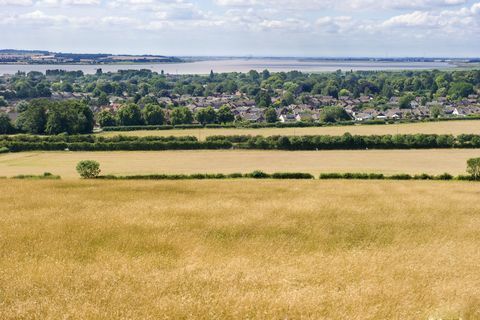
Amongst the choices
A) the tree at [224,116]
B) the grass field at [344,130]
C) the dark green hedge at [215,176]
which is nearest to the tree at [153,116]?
the grass field at [344,130]

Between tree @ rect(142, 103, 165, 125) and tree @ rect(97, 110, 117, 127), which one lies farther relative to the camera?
tree @ rect(142, 103, 165, 125)

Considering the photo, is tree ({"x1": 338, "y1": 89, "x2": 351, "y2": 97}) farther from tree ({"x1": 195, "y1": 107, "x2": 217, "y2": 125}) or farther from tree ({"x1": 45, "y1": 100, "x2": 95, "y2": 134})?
tree ({"x1": 45, "y1": 100, "x2": 95, "y2": 134})

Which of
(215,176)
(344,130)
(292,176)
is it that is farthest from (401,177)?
(344,130)

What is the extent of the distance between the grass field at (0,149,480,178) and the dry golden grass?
18.4m

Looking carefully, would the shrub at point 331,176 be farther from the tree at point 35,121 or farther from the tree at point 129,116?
the tree at point 129,116

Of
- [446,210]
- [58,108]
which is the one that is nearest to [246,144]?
[58,108]

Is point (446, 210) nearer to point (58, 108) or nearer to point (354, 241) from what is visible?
point (354, 241)

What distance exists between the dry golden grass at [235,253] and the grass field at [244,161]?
1843cm

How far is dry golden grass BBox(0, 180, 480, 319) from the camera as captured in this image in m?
11.2

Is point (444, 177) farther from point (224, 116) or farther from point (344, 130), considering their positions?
point (224, 116)

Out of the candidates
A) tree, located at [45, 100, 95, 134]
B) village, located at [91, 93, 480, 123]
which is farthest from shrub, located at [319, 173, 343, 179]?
village, located at [91, 93, 480, 123]

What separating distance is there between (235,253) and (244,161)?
40215 millimetres

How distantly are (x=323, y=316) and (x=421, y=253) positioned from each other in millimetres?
8410

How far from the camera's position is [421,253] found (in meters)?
17.6
